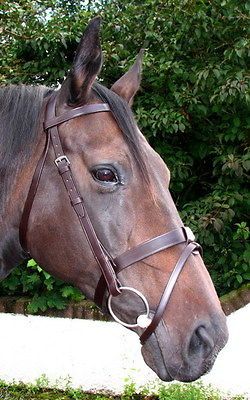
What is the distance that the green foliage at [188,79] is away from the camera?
171 inches

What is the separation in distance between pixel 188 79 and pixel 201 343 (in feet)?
11.5

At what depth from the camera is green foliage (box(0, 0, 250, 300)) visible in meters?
4.36

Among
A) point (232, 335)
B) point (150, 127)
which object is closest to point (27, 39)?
point (150, 127)

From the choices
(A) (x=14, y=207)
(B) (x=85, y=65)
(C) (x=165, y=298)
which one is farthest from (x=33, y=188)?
(C) (x=165, y=298)

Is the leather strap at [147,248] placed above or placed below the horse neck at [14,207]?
below

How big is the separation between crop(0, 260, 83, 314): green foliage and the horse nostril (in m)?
2.82

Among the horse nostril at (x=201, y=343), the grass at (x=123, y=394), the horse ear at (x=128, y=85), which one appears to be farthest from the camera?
the grass at (x=123, y=394)

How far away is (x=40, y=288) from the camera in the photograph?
4.68 metres

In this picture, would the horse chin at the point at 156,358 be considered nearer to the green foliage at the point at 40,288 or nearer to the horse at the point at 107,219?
the horse at the point at 107,219

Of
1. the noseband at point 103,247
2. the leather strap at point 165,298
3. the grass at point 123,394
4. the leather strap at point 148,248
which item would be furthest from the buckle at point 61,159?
the grass at point 123,394

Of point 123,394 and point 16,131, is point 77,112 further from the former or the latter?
point 123,394

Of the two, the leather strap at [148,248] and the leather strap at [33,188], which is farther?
the leather strap at [33,188]

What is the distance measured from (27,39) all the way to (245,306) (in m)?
3.36

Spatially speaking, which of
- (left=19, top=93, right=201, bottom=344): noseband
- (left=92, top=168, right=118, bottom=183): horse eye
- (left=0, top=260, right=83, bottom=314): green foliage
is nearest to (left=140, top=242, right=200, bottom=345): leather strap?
(left=19, top=93, right=201, bottom=344): noseband
